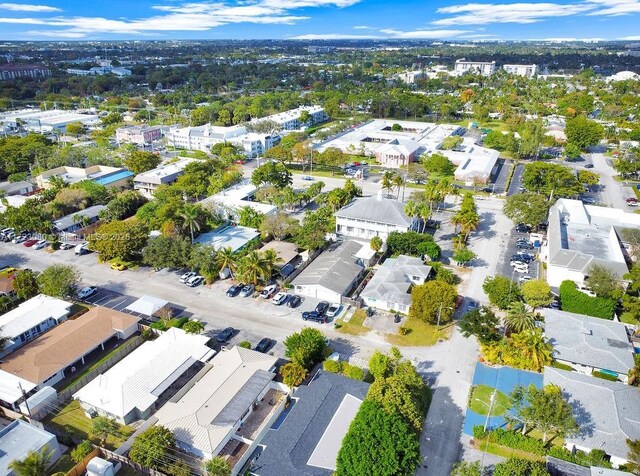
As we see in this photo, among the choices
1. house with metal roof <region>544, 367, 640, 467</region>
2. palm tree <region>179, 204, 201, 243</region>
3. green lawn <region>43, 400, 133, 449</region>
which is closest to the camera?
house with metal roof <region>544, 367, 640, 467</region>

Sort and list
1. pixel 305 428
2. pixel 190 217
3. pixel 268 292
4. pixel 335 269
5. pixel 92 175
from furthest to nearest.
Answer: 1. pixel 92 175
2. pixel 190 217
3. pixel 335 269
4. pixel 268 292
5. pixel 305 428

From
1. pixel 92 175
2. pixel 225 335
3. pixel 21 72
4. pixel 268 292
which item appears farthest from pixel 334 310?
pixel 21 72

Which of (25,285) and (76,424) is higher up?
(25,285)

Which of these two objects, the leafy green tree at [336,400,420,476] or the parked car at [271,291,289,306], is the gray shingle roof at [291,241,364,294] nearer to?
the parked car at [271,291,289,306]

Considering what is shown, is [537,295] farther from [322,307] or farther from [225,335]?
[225,335]

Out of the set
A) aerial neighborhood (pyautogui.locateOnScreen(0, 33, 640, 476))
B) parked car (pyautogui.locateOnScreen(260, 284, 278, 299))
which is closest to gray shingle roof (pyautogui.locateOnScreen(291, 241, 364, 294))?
aerial neighborhood (pyautogui.locateOnScreen(0, 33, 640, 476))

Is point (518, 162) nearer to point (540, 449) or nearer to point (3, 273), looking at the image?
point (540, 449)
